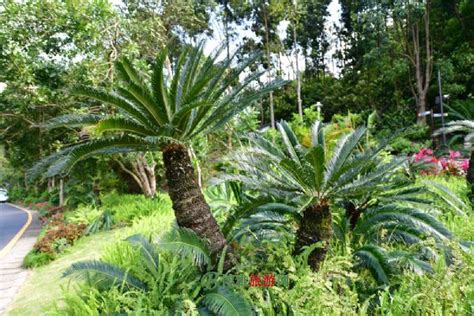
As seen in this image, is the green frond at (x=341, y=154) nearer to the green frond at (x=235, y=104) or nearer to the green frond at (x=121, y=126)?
the green frond at (x=235, y=104)

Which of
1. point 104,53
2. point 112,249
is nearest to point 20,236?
point 104,53

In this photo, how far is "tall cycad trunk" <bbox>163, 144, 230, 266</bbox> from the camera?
4.01 metres

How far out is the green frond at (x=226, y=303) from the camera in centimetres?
327

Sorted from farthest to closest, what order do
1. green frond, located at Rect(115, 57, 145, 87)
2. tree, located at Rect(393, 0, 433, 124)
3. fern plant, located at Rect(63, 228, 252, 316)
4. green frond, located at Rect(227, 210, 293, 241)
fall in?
tree, located at Rect(393, 0, 433, 124) < green frond, located at Rect(227, 210, 293, 241) < green frond, located at Rect(115, 57, 145, 87) < fern plant, located at Rect(63, 228, 252, 316)

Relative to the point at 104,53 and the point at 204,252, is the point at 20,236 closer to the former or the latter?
the point at 104,53

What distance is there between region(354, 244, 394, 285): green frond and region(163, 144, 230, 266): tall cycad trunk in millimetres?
1555

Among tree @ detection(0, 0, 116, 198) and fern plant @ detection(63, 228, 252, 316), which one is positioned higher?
tree @ detection(0, 0, 116, 198)

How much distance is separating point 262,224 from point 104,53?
7.96 metres

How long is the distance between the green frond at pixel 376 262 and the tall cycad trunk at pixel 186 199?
1.56 meters

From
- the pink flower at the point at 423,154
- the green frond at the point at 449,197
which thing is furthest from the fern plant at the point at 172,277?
the pink flower at the point at 423,154

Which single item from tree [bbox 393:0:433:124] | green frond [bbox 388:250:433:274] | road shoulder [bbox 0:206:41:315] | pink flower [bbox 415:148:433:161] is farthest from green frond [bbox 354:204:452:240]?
tree [bbox 393:0:433:124]

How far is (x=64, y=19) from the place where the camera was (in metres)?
10.4

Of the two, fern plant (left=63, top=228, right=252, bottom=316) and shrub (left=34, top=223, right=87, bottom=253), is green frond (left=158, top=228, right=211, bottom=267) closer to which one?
fern plant (left=63, top=228, right=252, bottom=316)

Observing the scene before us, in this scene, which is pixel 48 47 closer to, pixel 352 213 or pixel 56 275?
pixel 56 275
